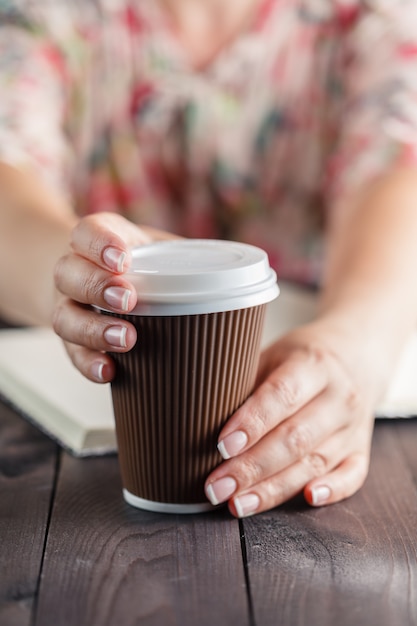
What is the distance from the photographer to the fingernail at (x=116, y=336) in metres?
0.65

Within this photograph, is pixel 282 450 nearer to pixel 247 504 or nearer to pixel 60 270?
pixel 247 504

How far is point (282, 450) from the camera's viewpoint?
29.2 inches

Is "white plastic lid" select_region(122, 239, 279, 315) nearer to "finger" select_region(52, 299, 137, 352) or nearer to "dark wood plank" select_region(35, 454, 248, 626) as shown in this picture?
"finger" select_region(52, 299, 137, 352)

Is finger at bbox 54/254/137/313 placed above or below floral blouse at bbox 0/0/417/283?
above

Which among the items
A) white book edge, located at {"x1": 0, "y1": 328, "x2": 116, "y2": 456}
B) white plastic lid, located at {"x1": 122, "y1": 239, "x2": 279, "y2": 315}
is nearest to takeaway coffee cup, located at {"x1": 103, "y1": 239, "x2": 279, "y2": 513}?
white plastic lid, located at {"x1": 122, "y1": 239, "x2": 279, "y2": 315}

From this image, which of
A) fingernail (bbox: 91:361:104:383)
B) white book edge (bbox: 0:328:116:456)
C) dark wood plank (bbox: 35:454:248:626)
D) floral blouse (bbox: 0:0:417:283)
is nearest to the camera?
dark wood plank (bbox: 35:454:248:626)

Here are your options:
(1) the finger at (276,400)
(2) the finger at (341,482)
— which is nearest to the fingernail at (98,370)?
(1) the finger at (276,400)

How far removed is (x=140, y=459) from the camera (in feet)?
2.39

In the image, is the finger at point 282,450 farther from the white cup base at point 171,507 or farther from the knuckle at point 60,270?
the knuckle at point 60,270

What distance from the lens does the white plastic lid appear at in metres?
0.64

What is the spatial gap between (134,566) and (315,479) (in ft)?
0.67

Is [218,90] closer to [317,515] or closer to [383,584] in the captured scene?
[317,515]

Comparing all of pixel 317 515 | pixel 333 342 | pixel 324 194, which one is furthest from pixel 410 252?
pixel 324 194

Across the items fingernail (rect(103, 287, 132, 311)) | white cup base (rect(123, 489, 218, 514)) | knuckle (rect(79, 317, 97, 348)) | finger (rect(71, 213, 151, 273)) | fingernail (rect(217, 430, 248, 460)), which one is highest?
finger (rect(71, 213, 151, 273))
